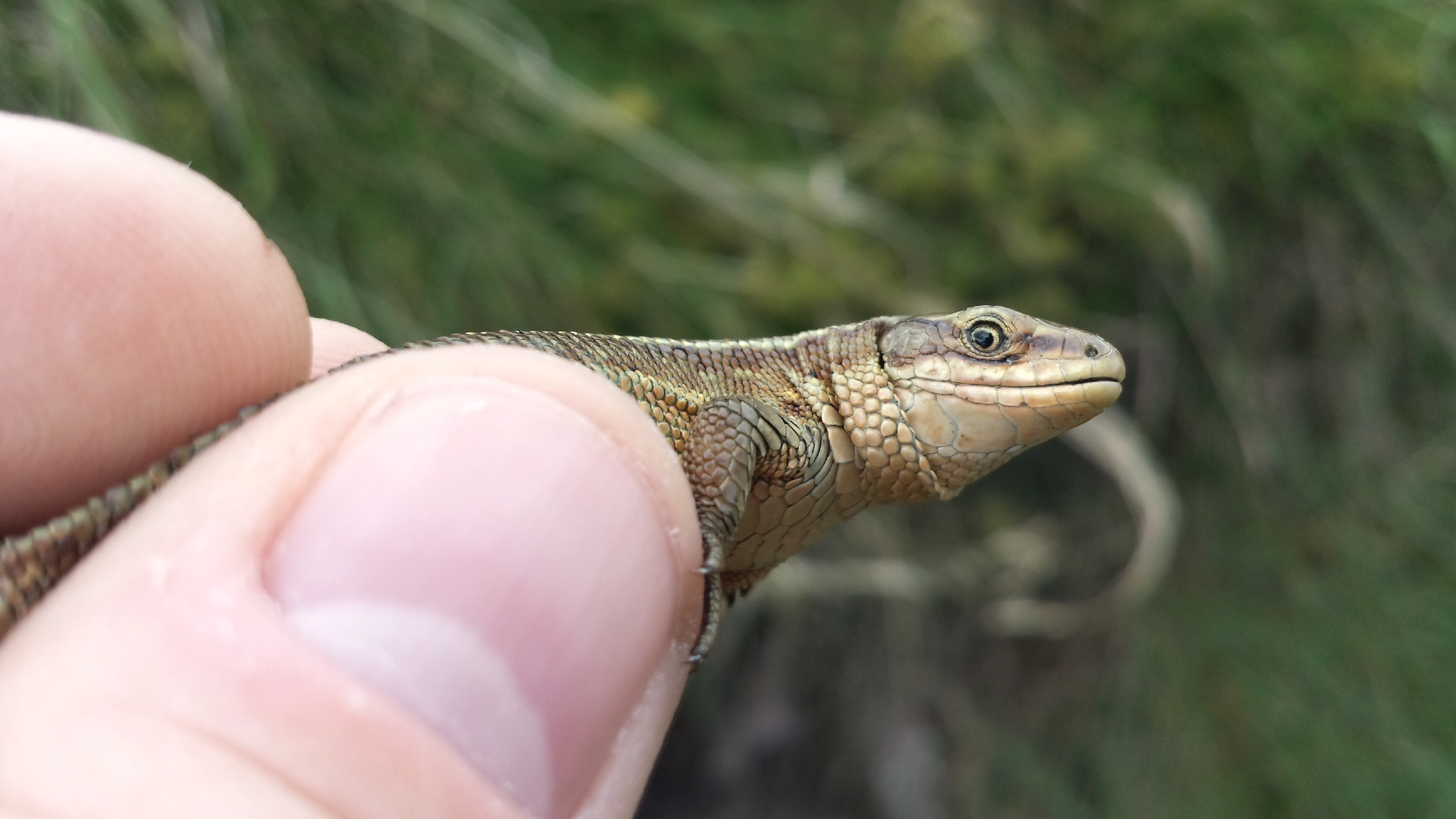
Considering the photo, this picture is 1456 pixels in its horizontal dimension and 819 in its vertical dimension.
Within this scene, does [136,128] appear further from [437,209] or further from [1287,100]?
[1287,100]

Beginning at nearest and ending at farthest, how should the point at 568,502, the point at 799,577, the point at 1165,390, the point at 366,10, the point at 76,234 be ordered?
the point at 568,502 → the point at 76,234 → the point at 366,10 → the point at 799,577 → the point at 1165,390

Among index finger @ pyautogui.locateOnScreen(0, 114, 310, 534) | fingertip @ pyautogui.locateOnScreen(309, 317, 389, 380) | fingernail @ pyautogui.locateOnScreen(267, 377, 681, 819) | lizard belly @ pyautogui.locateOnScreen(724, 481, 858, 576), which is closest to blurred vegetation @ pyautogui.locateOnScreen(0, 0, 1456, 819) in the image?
fingertip @ pyautogui.locateOnScreen(309, 317, 389, 380)

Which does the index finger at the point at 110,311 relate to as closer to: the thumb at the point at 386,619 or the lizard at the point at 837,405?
the lizard at the point at 837,405

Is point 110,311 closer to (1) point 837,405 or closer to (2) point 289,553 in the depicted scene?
(2) point 289,553

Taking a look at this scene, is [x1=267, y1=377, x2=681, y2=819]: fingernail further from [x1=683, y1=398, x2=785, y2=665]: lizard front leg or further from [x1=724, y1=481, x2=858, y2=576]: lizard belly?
[x1=724, y1=481, x2=858, y2=576]: lizard belly

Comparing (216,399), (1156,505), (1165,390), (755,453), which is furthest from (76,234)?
(1165,390)

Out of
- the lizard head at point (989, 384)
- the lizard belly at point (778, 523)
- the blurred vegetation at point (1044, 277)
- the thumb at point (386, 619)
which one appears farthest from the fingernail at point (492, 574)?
the blurred vegetation at point (1044, 277)
